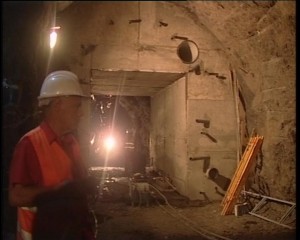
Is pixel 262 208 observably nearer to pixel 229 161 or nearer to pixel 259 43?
pixel 229 161

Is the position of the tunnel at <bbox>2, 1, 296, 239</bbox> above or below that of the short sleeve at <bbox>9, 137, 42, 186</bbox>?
above

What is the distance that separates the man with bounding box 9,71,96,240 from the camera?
235cm

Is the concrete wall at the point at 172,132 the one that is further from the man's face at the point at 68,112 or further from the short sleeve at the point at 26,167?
the short sleeve at the point at 26,167

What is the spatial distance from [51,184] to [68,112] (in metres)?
0.55

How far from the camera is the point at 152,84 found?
1117cm

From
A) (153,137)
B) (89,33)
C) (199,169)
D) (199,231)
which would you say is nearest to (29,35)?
(89,33)

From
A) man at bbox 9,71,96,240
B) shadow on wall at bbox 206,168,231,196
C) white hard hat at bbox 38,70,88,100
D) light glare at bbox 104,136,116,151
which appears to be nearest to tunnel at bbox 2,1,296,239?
shadow on wall at bbox 206,168,231,196

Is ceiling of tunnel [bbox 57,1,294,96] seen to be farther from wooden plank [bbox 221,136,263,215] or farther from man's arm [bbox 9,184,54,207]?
man's arm [bbox 9,184,54,207]

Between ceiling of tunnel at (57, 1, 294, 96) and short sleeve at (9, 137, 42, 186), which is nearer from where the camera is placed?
short sleeve at (9, 137, 42, 186)

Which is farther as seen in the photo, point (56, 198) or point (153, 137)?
point (153, 137)

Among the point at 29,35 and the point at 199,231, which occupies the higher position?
the point at 29,35

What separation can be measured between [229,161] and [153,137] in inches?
212

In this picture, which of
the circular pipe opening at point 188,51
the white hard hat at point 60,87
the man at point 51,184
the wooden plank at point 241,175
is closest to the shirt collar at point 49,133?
the man at point 51,184

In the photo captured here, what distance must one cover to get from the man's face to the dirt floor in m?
3.92
